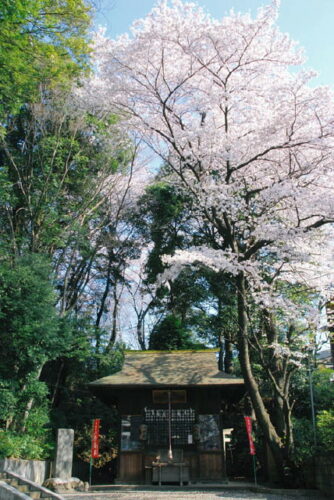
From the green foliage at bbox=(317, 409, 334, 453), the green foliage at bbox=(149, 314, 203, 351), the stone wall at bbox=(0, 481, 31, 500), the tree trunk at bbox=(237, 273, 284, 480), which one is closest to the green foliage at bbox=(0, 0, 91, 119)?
the stone wall at bbox=(0, 481, 31, 500)

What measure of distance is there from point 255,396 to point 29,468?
527cm

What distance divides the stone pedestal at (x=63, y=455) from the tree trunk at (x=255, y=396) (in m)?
4.72

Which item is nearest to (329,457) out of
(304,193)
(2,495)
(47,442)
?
(304,193)

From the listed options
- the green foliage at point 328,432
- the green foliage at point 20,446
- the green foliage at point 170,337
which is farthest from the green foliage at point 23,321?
the green foliage at point 328,432

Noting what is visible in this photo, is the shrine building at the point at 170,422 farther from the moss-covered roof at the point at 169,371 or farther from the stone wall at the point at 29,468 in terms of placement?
the stone wall at the point at 29,468

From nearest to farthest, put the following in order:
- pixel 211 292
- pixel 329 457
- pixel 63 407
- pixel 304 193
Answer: pixel 329 457 < pixel 304 193 < pixel 63 407 < pixel 211 292

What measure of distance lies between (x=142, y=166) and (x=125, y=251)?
3884mm

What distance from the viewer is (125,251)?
1867 cm

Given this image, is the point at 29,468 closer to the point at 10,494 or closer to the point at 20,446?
the point at 20,446

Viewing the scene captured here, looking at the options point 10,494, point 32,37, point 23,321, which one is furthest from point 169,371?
point 32,37

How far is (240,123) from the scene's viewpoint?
10.1 m

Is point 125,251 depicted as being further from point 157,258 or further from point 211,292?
point 211,292

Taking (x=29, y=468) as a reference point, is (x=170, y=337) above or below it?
above

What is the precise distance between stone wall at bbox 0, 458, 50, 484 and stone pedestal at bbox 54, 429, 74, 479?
300mm
